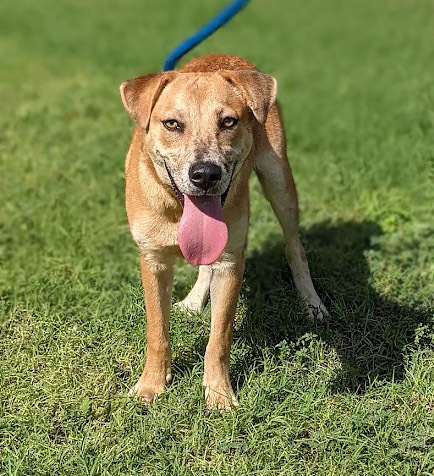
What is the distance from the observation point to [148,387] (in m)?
4.54

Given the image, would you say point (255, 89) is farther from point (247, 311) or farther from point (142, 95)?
point (247, 311)

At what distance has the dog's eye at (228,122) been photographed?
4133mm

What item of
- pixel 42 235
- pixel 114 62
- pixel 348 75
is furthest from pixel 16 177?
pixel 348 75

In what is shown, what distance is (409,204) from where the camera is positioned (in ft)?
24.2

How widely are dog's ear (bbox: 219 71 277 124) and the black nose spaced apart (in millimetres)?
578

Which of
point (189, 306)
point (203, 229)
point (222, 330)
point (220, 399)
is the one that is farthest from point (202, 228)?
point (189, 306)

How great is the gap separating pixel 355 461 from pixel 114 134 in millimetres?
5836

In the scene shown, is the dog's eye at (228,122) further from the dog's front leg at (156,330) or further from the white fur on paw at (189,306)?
the white fur on paw at (189,306)

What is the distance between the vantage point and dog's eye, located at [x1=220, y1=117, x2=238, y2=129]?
13.6 ft

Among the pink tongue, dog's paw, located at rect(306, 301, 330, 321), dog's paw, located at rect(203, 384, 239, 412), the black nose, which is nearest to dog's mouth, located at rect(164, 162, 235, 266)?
the pink tongue

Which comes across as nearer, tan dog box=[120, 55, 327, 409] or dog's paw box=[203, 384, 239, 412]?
tan dog box=[120, 55, 327, 409]

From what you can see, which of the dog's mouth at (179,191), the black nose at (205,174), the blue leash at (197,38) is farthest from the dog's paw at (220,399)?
the blue leash at (197,38)

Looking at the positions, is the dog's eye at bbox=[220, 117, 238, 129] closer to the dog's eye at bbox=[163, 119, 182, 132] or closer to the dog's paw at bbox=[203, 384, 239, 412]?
the dog's eye at bbox=[163, 119, 182, 132]

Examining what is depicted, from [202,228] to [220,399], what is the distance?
3.59 ft
